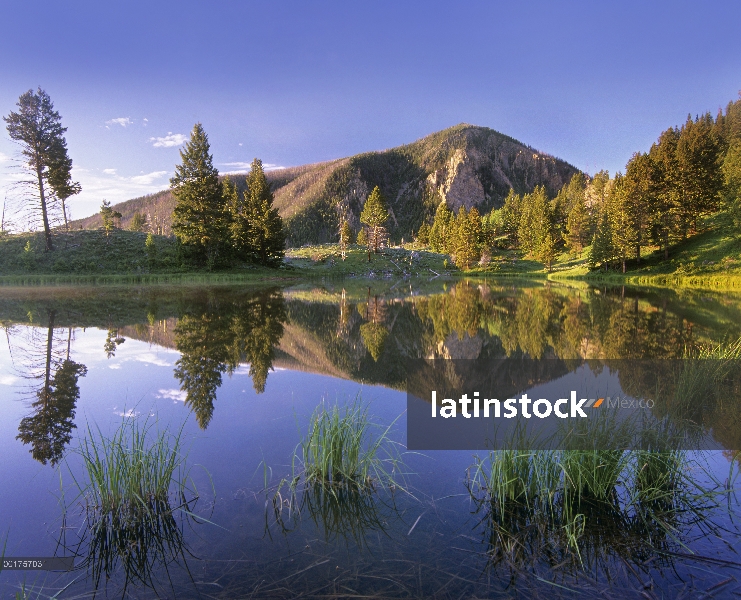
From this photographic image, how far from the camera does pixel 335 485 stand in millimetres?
4699

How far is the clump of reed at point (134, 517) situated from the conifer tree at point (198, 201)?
1609 inches

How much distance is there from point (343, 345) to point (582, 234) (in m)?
64.9

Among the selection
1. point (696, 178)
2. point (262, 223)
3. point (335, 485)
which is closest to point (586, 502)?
point (335, 485)

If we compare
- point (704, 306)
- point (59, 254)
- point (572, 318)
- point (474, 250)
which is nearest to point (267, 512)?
point (572, 318)

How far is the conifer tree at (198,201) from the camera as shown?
42.4 m

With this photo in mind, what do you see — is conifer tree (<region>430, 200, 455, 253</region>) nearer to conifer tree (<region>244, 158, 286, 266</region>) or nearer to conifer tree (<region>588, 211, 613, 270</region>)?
conifer tree (<region>588, 211, 613, 270</region>)

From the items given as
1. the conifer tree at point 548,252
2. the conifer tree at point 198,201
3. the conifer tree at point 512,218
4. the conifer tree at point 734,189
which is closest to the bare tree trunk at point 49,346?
the conifer tree at point 198,201

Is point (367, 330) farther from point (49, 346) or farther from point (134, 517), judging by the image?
point (134, 517)

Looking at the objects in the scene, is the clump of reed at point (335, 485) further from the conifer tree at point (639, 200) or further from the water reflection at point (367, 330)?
the conifer tree at point (639, 200)

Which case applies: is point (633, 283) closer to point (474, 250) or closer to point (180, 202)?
point (474, 250)

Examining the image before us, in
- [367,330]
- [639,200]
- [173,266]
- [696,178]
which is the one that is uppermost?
[696,178]

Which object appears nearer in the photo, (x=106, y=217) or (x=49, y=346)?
(x=49, y=346)

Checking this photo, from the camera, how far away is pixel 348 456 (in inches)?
190

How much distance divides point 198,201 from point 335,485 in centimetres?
4317
